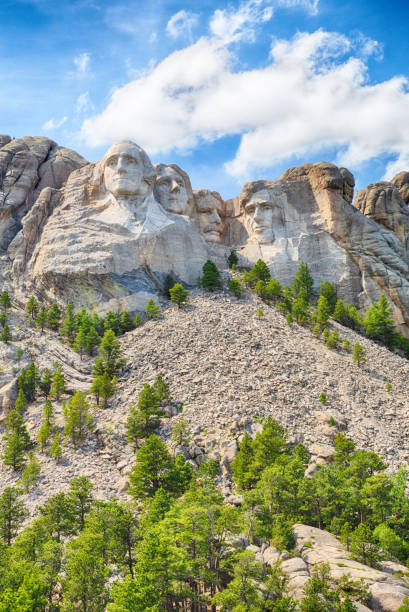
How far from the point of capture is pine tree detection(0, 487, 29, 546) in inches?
→ 1574

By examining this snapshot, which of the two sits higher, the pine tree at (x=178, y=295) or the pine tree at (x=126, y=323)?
the pine tree at (x=178, y=295)

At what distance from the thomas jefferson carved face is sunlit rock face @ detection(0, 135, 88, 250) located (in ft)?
122

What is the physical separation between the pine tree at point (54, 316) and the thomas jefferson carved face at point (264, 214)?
139 feet

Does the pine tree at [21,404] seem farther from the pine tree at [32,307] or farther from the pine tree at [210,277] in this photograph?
the pine tree at [210,277]

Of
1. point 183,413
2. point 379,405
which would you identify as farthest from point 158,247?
point 379,405

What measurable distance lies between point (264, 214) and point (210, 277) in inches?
954

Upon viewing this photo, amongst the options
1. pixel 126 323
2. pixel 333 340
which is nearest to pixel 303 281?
pixel 333 340

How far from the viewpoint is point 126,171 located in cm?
9288

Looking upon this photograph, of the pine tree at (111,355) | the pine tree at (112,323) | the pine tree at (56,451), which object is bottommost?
the pine tree at (56,451)

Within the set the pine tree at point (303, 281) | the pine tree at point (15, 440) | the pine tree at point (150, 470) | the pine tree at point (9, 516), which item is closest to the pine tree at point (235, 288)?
the pine tree at point (303, 281)

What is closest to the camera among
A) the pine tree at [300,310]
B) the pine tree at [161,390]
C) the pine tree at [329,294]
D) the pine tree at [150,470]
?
the pine tree at [150,470]

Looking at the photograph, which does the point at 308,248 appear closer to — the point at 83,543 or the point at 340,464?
the point at 340,464

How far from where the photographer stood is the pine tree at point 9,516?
39969 mm

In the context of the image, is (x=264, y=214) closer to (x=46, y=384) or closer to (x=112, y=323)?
(x=112, y=323)
